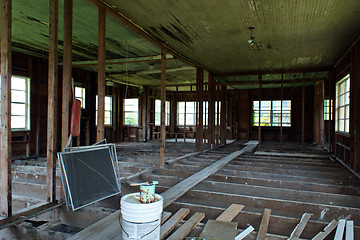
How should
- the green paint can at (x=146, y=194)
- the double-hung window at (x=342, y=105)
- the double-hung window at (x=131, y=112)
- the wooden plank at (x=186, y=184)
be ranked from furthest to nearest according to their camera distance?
the double-hung window at (x=131, y=112), the double-hung window at (x=342, y=105), the wooden plank at (x=186, y=184), the green paint can at (x=146, y=194)

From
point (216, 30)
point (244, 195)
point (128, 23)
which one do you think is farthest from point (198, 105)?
point (244, 195)

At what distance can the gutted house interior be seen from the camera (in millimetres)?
2578

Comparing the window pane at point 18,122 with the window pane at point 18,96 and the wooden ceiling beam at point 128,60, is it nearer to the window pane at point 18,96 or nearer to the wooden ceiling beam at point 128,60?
the window pane at point 18,96

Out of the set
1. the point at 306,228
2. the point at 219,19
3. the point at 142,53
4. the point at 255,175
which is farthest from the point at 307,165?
the point at 142,53

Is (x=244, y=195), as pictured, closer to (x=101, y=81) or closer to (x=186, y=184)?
(x=186, y=184)

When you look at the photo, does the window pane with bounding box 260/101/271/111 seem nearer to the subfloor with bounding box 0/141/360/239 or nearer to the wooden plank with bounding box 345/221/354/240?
the subfloor with bounding box 0/141/360/239

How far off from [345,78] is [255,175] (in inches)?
131

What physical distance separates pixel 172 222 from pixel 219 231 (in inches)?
19.2

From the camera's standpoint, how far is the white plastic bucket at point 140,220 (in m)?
2.01

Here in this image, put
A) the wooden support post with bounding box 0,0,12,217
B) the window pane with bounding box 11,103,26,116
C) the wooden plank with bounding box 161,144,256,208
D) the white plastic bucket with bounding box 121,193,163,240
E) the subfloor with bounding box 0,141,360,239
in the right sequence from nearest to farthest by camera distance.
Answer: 1. the white plastic bucket with bounding box 121,193,163,240
2. the wooden support post with bounding box 0,0,12,217
3. the subfloor with bounding box 0,141,360,239
4. the wooden plank with bounding box 161,144,256,208
5. the window pane with bounding box 11,103,26,116

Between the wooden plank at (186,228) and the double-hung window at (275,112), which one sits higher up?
the double-hung window at (275,112)

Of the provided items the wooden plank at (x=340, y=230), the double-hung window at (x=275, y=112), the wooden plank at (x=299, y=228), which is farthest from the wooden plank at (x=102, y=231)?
the double-hung window at (x=275, y=112)

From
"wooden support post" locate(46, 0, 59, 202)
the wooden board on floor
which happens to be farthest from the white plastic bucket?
"wooden support post" locate(46, 0, 59, 202)

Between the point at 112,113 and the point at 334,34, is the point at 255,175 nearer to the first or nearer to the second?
the point at 334,34
